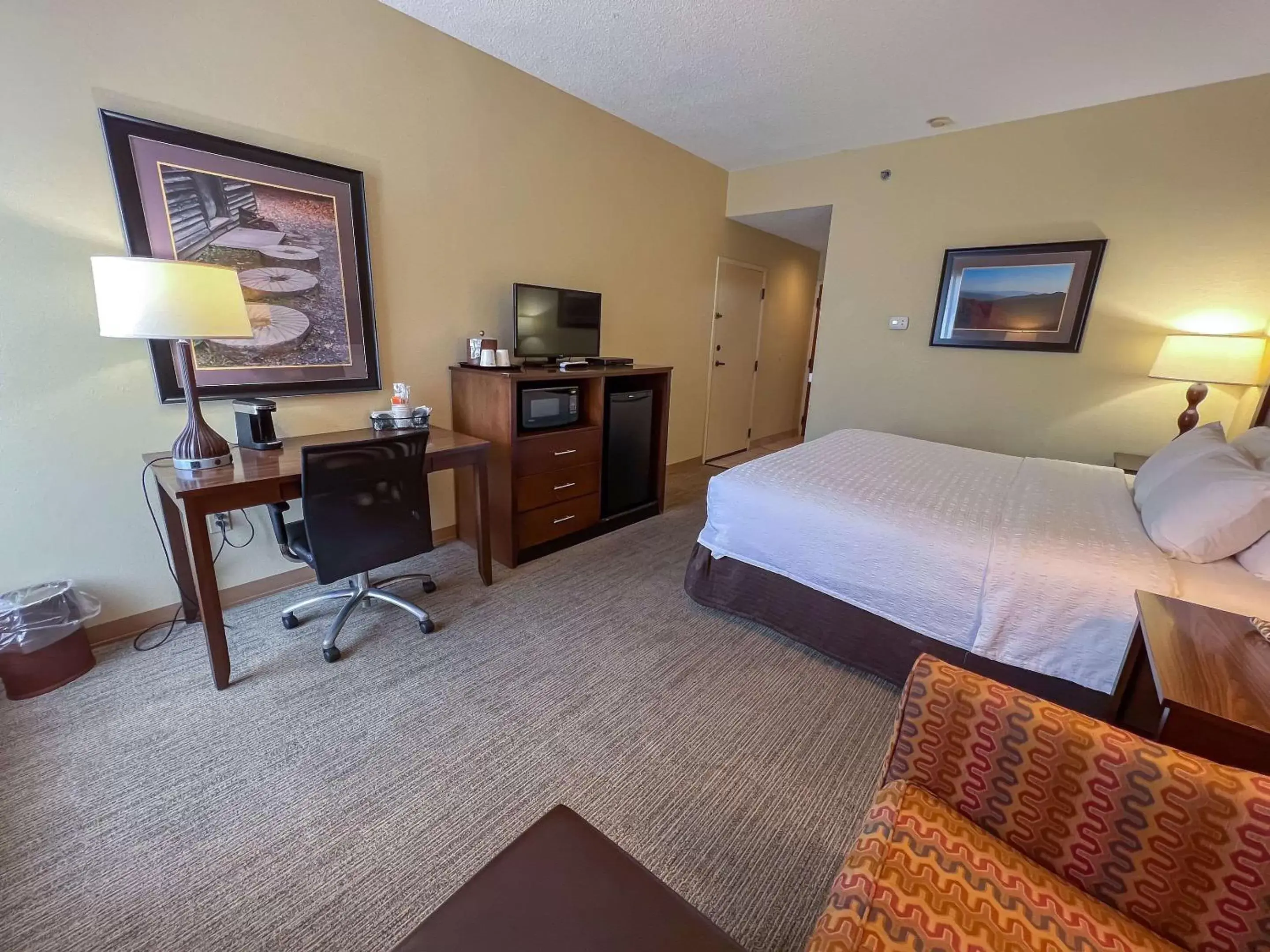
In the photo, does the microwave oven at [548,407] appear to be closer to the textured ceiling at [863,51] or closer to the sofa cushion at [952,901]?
the textured ceiling at [863,51]

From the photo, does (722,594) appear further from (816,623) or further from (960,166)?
(960,166)

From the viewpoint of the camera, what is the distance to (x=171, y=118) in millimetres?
1908

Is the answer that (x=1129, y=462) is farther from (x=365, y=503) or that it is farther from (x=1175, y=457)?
(x=365, y=503)

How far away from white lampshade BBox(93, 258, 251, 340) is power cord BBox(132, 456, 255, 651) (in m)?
0.64

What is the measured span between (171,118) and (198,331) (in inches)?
37.6

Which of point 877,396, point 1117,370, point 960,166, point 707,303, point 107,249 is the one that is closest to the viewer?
point 107,249

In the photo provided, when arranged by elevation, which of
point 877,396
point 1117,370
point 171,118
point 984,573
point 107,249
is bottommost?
point 984,573

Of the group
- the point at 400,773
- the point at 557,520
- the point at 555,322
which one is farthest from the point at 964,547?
the point at 555,322

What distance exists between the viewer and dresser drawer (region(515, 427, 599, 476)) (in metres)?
2.75

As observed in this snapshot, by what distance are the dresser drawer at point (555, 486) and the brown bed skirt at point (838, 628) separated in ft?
2.96

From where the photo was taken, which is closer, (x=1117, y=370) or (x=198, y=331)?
(x=198, y=331)

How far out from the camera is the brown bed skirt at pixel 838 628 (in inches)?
65.4

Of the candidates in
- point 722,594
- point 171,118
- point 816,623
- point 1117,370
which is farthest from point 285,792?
point 1117,370

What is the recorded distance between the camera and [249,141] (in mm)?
2088
